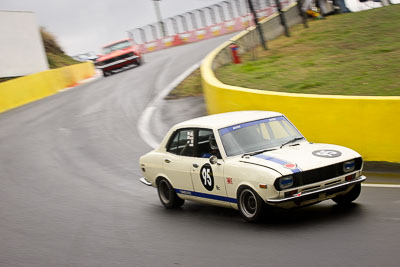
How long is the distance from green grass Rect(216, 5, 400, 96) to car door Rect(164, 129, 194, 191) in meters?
5.67

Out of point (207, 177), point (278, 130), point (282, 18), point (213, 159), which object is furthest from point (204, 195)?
point (282, 18)

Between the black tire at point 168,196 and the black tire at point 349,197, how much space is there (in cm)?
251

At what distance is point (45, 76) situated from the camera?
2984 cm

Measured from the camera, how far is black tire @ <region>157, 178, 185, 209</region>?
29.2 feet

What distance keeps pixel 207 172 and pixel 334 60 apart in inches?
447

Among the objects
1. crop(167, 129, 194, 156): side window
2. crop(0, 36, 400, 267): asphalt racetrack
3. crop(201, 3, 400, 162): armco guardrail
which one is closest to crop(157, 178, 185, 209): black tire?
crop(0, 36, 400, 267): asphalt racetrack

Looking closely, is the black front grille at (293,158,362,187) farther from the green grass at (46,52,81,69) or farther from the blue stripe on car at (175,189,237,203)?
the green grass at (46,52,81,69)

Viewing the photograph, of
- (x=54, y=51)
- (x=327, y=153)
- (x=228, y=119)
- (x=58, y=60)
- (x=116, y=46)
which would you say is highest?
(x=54, y=51)

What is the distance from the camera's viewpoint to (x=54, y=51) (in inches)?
Answer: 1902

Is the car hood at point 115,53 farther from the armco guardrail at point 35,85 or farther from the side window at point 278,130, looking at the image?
the side window at point 278,130

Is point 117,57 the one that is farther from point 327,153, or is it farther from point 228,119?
point 327,153

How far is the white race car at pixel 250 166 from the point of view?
6.86 m

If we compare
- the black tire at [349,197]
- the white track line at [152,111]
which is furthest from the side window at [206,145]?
the white track line at [152,111]

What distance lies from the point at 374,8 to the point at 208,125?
74.7ft
